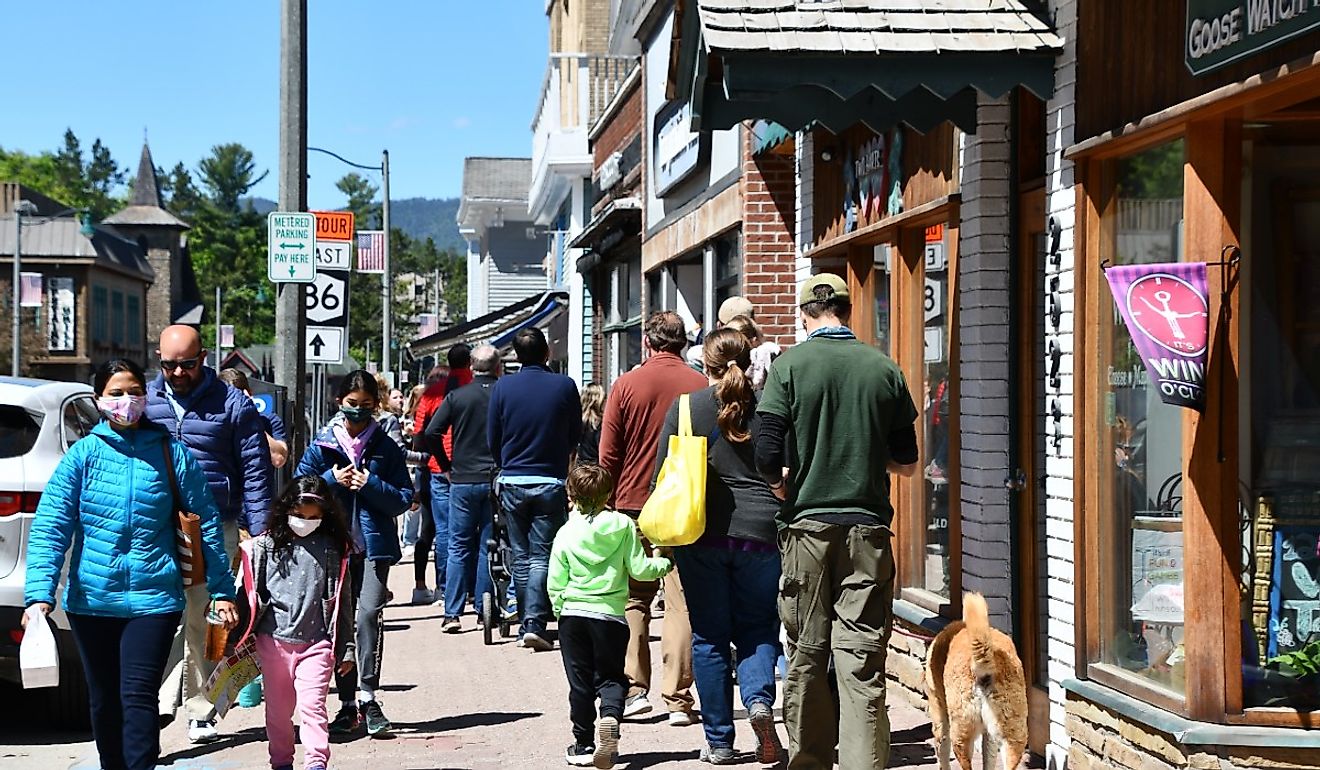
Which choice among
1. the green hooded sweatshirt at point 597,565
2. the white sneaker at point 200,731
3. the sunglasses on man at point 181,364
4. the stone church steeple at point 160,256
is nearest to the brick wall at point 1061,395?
the green hooded sweatshirt at point 597,565

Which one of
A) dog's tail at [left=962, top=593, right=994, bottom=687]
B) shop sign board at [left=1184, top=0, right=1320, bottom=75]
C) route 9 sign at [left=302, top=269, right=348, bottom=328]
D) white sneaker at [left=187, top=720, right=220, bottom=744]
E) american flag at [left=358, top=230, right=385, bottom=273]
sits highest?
american flag at [left=358, top=230, right=385, bottom=273]

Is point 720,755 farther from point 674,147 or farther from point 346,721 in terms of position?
point 674,147

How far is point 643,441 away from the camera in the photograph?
30.0 ft

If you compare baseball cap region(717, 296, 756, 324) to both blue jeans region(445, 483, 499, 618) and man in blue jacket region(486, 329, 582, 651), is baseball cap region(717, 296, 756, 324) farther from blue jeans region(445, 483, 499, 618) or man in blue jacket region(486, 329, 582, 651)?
blue jeans region(445, 483, 499, 618)

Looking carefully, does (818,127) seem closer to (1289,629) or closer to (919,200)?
(919,200)

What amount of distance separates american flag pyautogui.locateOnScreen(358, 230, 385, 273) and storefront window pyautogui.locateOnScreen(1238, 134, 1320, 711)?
30.0 meters

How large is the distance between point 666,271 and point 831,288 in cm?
1124

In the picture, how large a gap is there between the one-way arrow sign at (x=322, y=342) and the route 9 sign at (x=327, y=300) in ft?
0.22

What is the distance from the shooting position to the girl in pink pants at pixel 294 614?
Answer: 7.25 m

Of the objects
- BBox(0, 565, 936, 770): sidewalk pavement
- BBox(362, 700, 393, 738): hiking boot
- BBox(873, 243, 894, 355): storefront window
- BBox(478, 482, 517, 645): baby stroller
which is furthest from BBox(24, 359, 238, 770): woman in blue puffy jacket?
BBox(478, 482, 517, 645): baby stroller

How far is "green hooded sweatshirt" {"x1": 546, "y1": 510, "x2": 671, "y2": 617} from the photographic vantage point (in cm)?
788

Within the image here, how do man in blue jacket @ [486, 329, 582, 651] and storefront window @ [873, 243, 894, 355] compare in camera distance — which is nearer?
storefront window @ [873, 243, 894, 355]

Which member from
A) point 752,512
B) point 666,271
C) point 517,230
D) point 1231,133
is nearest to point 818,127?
Answer: point 752,512

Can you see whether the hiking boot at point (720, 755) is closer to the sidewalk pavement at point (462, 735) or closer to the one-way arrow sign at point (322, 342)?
the sidewalk pavement at point (462, 735)
